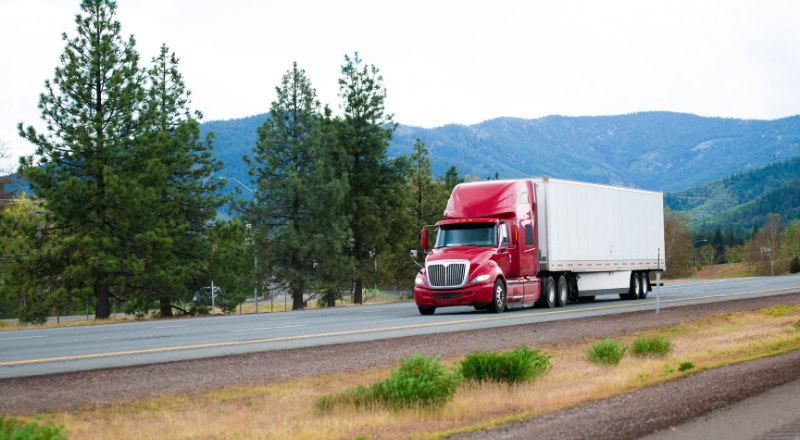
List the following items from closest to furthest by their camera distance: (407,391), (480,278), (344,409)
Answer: (344,409) → (407,391) → (480,278)

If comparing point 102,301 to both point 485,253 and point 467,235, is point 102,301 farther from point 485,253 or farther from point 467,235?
point 485,253

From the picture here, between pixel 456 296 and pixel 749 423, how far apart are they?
51.7 ft

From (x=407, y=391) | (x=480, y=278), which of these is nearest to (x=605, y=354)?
(x=407, y=391)

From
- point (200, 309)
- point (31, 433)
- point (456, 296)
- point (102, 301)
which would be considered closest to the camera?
point (31, 433)

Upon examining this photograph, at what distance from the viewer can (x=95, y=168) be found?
31.7 m

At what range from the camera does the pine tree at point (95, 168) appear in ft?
102

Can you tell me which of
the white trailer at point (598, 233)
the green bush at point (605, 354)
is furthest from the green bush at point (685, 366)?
the white trailer at point (598, 233)

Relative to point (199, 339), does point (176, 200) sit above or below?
above

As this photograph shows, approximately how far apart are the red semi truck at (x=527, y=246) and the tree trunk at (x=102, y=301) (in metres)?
17.2

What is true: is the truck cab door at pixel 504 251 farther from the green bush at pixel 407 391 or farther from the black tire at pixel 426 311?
the green bush at pixel 407 391

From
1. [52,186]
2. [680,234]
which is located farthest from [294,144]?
[680,234]

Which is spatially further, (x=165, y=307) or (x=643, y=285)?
(x=165, y=307)

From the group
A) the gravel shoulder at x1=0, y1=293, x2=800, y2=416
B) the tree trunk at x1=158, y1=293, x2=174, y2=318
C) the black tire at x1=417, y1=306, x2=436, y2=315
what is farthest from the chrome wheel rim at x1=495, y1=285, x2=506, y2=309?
the tree trunk at x1=158, y1=293, x2=174, y2=318

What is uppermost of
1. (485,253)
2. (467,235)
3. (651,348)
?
(467,235)
